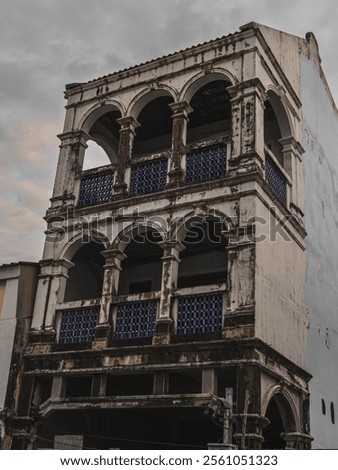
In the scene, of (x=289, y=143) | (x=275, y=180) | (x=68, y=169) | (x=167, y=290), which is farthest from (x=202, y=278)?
(x=68, y=169)

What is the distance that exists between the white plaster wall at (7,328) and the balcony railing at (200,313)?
4.05 m

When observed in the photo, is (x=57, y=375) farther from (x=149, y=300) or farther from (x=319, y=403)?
(x=319, y=403)

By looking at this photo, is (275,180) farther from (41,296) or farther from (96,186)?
(41,296)

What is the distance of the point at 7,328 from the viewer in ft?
47.8

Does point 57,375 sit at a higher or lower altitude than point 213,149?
lower

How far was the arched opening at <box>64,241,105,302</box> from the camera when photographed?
52.9 ft

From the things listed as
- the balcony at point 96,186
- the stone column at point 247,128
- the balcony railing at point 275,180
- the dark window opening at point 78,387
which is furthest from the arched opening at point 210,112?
the dark window opening at point 78,387

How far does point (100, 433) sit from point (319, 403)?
532 centimetres

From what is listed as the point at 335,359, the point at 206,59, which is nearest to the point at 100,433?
the point at 335,359

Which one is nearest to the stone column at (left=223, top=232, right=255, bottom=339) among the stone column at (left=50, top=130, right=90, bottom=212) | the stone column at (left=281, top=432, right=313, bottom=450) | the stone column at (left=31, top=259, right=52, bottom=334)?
the stone column at (left=281, top=432, right=313, bottom=450)

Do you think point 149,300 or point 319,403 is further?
point 319,403

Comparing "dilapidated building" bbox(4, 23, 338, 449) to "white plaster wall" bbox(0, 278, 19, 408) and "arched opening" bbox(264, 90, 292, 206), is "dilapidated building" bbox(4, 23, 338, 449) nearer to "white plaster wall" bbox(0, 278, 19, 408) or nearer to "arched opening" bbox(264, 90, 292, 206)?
"arched opening" bbox(264, 90, 292, 206)

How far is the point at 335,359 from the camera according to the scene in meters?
16.9

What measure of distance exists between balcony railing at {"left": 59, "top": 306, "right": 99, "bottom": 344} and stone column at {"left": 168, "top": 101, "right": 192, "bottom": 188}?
3.41m
